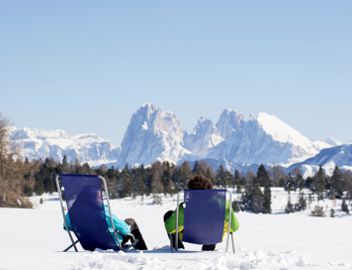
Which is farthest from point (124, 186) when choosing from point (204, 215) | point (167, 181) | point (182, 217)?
point (204, 215)

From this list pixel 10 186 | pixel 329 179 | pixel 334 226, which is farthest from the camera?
pixel 329 179

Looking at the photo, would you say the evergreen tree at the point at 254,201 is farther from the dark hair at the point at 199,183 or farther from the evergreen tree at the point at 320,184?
the dark hair at the point at 199,183

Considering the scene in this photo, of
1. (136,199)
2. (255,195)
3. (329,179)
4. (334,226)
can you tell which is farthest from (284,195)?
Answer: (334,226)

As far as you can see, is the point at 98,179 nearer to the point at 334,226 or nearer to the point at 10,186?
the point at 334,226

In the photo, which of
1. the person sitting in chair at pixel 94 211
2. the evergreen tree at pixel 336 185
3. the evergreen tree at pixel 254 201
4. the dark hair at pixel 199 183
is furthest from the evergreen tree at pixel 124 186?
the dark hair at pixel 199 183

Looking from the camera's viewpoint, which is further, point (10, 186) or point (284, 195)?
point (284, 195)

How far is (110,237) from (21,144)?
143 ft

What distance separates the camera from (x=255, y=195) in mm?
134000

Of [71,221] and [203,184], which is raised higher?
[203,184]

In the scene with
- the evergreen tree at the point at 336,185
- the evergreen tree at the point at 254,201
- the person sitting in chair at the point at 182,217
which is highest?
the evergreen tree at the point at 336,185

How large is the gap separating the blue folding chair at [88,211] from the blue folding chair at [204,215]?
2.94 feet

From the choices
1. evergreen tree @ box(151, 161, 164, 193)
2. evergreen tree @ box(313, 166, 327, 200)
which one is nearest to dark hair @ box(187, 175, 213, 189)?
evergreen tree @ box(151, 161, 164, 193)

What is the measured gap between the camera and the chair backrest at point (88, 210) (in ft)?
28.3

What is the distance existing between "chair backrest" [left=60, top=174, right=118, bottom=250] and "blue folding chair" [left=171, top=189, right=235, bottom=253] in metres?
1.06
